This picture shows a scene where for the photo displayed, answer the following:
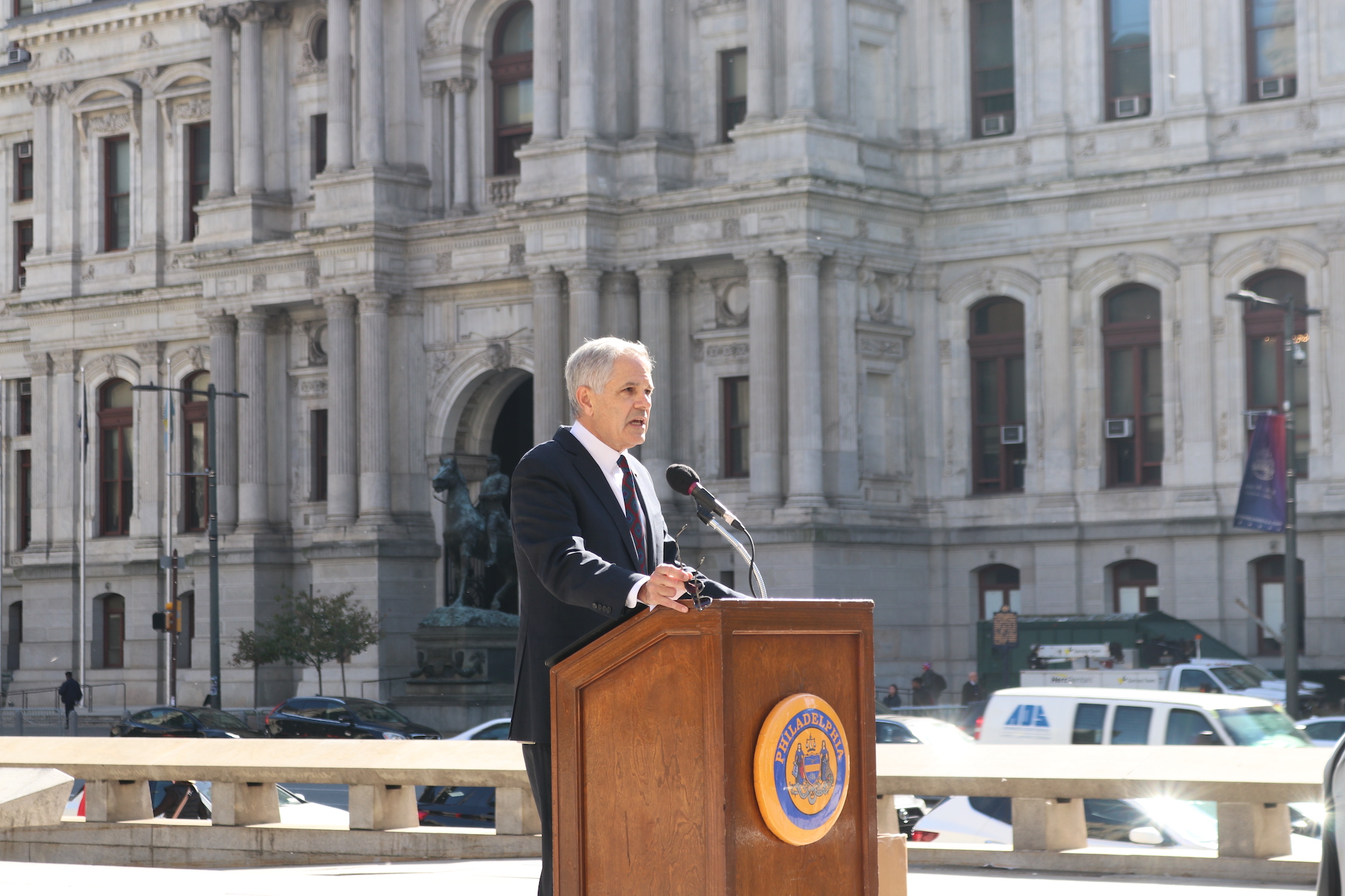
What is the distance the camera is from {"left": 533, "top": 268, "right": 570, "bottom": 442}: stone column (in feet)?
165

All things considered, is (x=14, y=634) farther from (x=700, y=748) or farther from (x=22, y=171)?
(x=700, y=748)

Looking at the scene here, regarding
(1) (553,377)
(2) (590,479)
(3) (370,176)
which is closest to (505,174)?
(3) (370,176)

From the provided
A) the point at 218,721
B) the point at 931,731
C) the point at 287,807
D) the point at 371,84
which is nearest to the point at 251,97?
the point at 371,84

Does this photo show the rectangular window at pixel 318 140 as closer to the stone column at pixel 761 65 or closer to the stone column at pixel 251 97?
the stone column at pixel 251 97

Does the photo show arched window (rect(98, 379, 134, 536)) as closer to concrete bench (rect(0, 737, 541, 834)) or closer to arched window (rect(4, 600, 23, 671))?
arched window (rect(4, 600, 23, 671))

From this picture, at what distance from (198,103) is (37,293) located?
873 centimetres

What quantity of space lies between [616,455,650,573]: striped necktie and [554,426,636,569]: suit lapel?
0.04m

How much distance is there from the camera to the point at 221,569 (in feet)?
187

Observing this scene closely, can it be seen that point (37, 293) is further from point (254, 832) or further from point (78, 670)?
point (254, 832)

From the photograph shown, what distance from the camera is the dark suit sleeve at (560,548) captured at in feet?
23.4

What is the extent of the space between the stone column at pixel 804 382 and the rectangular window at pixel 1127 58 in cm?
762

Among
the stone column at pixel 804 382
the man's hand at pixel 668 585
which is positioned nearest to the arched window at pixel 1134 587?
the stone column at pixel 804 382

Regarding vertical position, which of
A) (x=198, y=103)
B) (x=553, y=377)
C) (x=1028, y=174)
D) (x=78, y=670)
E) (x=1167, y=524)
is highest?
(x=198, y=103)

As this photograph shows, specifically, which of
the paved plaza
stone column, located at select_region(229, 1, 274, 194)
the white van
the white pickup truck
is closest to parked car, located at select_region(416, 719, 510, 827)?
the white van
